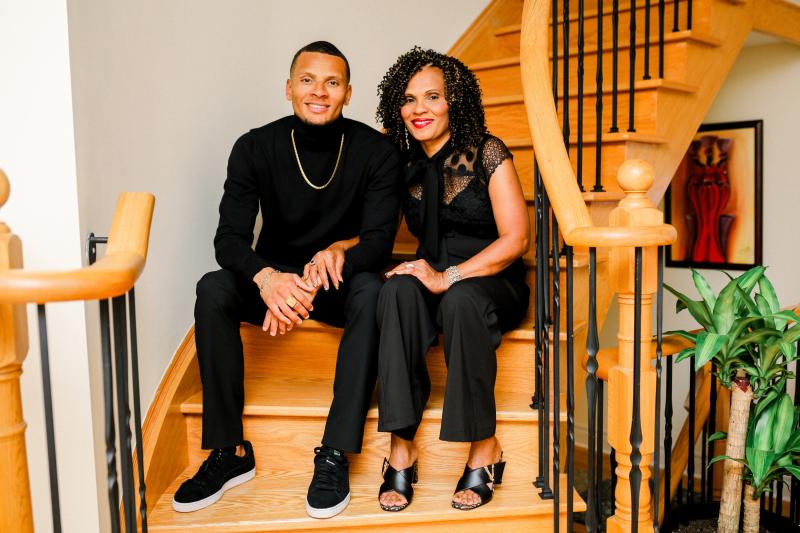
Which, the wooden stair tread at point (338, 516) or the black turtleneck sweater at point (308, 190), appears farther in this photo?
the black turtleneck sweater at point (308, 190)

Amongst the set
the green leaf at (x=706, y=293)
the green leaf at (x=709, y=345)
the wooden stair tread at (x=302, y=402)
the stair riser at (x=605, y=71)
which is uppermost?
the stair riser at (x=605, y=71)

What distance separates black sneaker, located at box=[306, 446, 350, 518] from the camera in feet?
5.47

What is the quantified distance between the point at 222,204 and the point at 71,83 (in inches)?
23.8

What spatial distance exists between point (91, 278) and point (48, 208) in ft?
Result: 2.30

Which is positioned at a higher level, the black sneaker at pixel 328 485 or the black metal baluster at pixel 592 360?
the black metal baluster at pixel 592 360

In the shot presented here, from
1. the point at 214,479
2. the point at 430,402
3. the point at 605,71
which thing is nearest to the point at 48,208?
the point at 214,479

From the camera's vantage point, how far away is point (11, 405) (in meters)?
1.04

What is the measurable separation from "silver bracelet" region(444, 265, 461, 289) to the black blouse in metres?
0.16

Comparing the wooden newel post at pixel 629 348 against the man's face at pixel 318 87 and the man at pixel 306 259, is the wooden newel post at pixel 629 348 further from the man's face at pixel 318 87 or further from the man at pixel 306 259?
the man's face at pixel 318 87

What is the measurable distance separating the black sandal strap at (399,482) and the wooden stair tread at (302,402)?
0.54ft

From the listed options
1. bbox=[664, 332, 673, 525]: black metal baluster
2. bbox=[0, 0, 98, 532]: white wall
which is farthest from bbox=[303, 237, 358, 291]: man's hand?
bbox=[664, 332, 673, 525]: black metal baluster

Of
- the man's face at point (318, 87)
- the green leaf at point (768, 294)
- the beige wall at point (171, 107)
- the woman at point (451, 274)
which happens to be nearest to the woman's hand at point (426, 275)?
the woman at point (451, 274)

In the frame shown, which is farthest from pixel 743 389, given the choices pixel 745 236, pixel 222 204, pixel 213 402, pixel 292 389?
pixel 745 236

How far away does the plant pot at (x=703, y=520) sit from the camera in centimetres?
208
